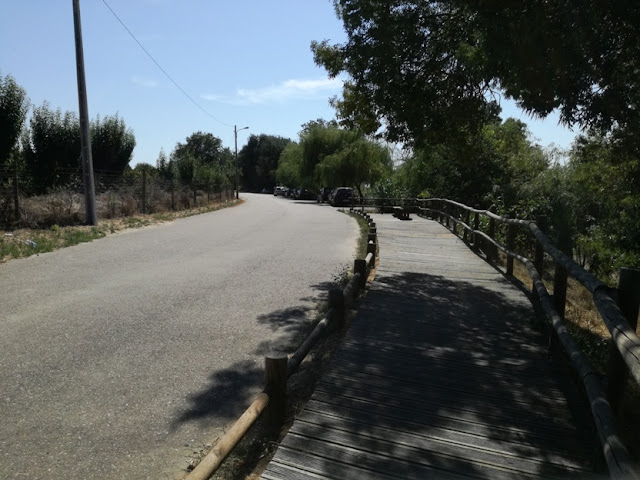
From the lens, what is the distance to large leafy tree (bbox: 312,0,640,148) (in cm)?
569

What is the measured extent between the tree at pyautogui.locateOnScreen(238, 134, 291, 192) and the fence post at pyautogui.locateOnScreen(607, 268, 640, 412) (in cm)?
9613

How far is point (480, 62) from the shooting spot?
24.6ft

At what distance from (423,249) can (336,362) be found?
7595 millimetres

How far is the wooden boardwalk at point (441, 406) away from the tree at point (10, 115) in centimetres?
1841

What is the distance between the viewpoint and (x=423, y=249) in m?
11.6

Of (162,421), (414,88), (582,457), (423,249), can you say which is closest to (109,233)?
(423,249)

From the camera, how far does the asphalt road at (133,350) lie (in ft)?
11.2

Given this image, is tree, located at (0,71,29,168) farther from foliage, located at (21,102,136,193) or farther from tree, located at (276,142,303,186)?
tree, located at (276,142,303,186)

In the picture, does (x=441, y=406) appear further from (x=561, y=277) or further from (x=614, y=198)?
(x=614, y=198)

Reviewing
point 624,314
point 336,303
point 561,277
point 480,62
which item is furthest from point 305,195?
point 624,314

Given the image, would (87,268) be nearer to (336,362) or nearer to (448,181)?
(336,362)

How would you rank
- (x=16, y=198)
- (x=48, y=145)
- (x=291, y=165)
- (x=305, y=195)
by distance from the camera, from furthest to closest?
(x=305, y=195) → (x=291, y=165) → (x=48, y=145) → (x=16, y=198)

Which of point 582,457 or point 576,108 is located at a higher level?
point 576,108

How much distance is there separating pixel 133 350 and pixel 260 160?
329 feet
